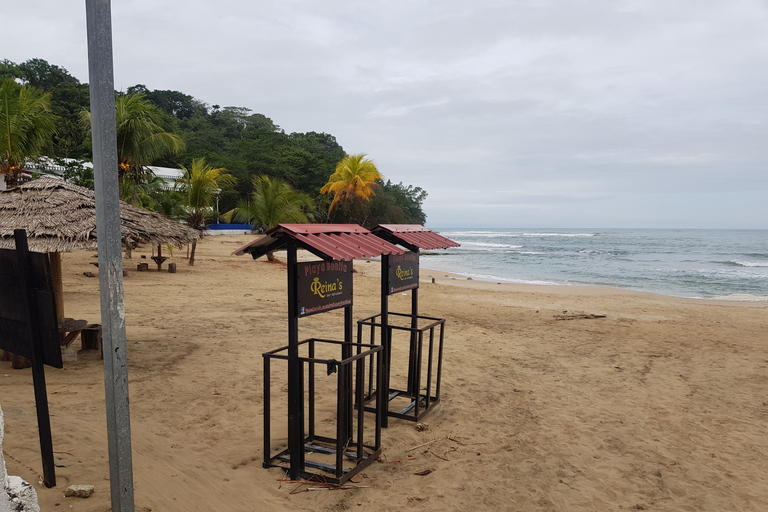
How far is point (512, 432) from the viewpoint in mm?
5449

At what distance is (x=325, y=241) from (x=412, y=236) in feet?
6.33

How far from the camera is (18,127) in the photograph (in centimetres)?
1308

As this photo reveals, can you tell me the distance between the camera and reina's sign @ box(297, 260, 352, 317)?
4.07 m

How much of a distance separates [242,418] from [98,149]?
3738 mm

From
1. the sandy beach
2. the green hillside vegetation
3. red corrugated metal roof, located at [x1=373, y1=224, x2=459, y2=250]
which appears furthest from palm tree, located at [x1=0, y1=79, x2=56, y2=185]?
the green hillside vegetation

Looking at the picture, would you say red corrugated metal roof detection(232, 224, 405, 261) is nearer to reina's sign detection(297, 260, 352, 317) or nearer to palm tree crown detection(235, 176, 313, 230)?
reina's sign detection(297, 260, 352, 317)

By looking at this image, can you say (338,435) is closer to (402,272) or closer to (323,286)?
(323,286)

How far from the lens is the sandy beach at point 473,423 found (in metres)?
4.07

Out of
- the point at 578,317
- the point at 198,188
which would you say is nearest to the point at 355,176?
the point at 198,188

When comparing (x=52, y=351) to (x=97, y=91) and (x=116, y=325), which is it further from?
(x=97, y=91)

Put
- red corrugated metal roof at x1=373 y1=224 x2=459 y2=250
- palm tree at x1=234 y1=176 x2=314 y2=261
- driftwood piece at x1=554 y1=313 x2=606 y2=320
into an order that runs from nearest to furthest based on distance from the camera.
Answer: red corrugated metal roof at x1=373 y1=224 x2=459 y2=250 → driftwood piece at x1=554 y1=313 x2=606 y2=320 → palm tree at x1=234 y1=176 x2=314 y2=261

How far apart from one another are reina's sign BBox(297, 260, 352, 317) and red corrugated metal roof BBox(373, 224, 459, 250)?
1.05 meters

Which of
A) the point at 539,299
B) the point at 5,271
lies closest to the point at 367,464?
the point at 5,271

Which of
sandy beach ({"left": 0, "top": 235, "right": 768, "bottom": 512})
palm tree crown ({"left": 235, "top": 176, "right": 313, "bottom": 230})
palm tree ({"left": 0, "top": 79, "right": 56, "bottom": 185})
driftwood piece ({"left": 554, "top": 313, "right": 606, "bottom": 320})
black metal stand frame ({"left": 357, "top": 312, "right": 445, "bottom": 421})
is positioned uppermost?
palm tree ({"left": 0, "top": 79, "right": 56, "bottom": 185})
